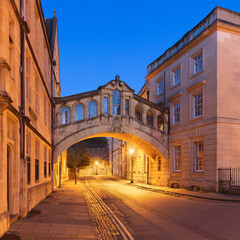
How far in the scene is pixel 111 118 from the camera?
78.5 feet

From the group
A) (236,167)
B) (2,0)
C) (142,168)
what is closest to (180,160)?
(236,167)

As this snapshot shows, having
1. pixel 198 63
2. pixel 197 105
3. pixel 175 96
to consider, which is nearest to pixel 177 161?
pixel 197 105

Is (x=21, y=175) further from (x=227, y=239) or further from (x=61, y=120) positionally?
(x=61, y=120)

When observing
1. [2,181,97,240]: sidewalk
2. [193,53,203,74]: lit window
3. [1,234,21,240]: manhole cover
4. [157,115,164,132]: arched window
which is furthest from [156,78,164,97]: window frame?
[1,234,21,240]: manhole cover

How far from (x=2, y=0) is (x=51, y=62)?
524 inches

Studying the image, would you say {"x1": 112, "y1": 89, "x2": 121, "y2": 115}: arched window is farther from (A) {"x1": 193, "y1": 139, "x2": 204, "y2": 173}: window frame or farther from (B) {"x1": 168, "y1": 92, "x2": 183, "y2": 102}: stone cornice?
(A) {"x1": 193, "y1": 139, "x2": 204, "y2": 173}: window frame

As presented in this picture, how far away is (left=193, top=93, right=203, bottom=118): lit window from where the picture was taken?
2103 cm

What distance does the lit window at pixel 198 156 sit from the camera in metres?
20.7

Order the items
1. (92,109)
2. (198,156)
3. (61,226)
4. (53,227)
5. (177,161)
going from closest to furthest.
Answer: (53,227) < (61,226) < (198,156) < (92,109) < (177,161)

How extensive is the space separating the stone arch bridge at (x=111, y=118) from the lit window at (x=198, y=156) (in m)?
4.27

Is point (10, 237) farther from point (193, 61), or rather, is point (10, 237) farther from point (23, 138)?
point (193, 61)

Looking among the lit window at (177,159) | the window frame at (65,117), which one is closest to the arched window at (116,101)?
the window frame at (65,117)

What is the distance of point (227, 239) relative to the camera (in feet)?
22.5

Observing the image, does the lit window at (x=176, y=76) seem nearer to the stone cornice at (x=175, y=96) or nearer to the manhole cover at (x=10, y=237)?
the stone cornice at (x=175, y=96)
